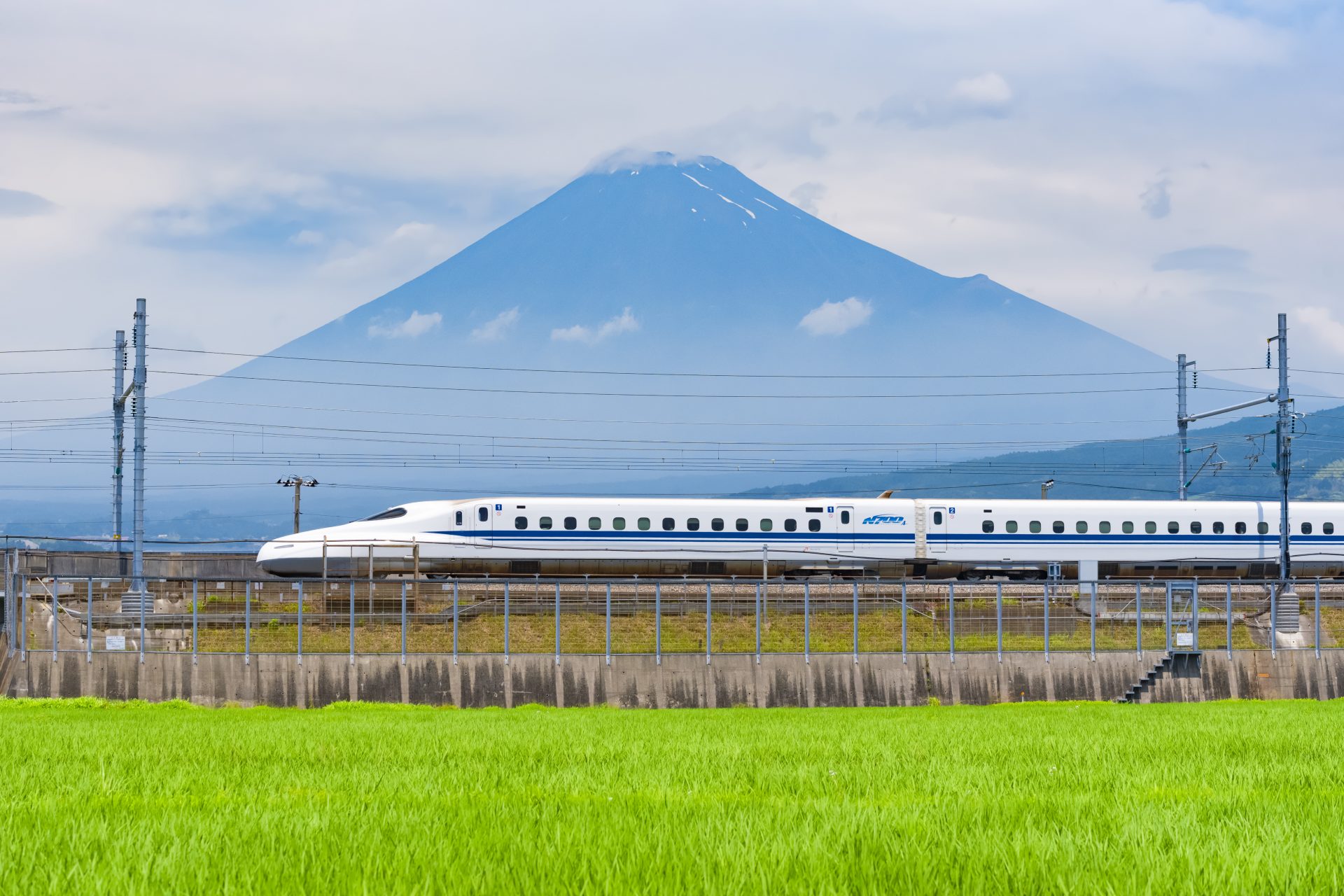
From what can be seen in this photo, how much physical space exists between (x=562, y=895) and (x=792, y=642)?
35979mm

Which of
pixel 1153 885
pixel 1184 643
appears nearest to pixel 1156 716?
pixel 1184 643

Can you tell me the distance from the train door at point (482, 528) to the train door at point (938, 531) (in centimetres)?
1785

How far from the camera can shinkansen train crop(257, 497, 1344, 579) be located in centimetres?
5253

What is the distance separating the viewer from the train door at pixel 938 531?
5578 cm

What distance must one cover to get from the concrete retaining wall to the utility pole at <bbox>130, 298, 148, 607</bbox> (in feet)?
11.9

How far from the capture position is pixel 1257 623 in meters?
42.8

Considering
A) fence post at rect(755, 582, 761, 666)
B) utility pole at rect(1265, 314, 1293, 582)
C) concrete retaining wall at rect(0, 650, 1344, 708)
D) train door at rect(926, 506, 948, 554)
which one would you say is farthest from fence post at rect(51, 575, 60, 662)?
utility pole at rect(1265, 314, 1293, 582)

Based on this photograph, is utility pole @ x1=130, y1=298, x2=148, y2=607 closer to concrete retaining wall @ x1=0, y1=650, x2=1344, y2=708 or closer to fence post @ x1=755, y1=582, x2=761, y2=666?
concrete retaining wall @ x1=0, y1=650, x2=1344, y2=708

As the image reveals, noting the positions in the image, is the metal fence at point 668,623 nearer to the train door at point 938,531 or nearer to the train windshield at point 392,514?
the train windshield at point 392,514

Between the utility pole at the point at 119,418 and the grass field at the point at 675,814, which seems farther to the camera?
the utility pole at the point at 119,418

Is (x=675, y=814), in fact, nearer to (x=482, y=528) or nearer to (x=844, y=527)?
(x=482, y=528)

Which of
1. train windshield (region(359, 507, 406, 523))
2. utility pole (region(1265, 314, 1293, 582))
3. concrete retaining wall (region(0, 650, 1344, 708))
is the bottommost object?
concrete retaining wall (region(0, 650, 1344, 708))

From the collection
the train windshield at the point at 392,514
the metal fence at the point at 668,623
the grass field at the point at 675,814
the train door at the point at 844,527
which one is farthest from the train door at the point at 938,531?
the grass field at the point at 675,814

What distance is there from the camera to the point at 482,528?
5272cm
